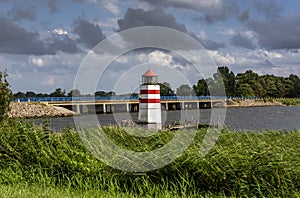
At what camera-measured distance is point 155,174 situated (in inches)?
255

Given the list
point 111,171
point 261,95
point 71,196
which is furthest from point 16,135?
point 261,95

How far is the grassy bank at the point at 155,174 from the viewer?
5.79 metres

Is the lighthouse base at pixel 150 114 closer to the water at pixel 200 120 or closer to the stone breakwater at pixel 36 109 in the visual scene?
the water at pixel 200 120

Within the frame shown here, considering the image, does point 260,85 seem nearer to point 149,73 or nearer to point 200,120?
point 200,120

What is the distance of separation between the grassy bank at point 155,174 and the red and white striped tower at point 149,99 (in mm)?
4823

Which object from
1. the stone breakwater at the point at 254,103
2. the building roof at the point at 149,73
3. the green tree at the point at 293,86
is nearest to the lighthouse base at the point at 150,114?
the building roof at the point at 149,73

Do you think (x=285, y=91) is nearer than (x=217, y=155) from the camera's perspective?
No

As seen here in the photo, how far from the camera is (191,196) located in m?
5.70

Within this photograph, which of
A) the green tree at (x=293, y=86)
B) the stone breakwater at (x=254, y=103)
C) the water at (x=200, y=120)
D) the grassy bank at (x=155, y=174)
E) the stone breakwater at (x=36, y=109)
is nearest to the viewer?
the grassy bank at (x=155, y=174)

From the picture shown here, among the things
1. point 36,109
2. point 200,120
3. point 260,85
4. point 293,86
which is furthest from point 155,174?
point 293,86

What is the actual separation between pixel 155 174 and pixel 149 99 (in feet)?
21.4

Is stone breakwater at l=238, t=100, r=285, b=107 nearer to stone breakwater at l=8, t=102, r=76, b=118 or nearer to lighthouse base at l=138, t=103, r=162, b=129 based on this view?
stone breakwater at l=8, t=102, r=76, b=118

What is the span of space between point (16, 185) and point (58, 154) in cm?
118

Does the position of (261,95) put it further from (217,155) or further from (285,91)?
(217,155)
